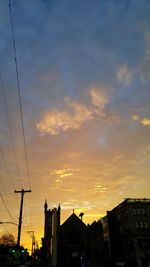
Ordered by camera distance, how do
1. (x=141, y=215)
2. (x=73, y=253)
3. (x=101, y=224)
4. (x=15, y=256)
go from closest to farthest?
1. (x=15, y=256)
2. (x=141, y=215)
3. (x=73, y=253)
4. (x=101, y=224)

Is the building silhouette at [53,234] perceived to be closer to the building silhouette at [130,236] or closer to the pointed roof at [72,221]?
the pointed roof at [72,221]

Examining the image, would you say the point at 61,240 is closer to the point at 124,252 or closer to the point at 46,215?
the point at 124,252

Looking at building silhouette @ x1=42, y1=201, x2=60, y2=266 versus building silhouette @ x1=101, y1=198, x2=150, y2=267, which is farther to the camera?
building silhouette @ x1=42, y1=201, x2=60, y2=266

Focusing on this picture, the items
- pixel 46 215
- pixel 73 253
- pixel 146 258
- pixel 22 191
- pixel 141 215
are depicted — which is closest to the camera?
pixel 22 191

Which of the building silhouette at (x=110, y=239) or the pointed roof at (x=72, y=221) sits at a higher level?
the pointed roof at (x=72, y=221)

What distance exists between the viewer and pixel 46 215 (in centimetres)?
9375

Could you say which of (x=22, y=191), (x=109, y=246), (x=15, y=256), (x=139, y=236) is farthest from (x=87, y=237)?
(x=15, y=256)

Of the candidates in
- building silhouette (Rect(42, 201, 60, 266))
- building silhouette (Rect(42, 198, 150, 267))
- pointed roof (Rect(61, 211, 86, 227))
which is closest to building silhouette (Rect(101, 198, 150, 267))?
building silhouette (Rect(42, 198, 150, 267))

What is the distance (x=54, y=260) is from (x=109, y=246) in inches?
648

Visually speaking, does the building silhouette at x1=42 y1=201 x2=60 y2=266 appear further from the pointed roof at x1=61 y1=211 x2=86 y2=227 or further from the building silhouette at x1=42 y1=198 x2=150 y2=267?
the pointed roof at x1=61 y1=211 x2=86 y2=227

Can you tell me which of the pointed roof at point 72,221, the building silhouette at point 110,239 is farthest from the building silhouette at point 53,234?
the pointed roof at point 72,221

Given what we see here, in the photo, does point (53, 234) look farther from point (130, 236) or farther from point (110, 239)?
point (130, 236)

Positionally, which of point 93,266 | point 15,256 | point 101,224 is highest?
point 101,224

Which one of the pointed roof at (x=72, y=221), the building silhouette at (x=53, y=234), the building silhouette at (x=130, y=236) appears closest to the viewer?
the building silhouette at (x=130, y=236)
